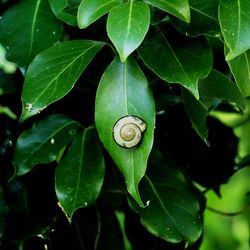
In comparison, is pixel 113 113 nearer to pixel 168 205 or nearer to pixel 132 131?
pixel 132 131

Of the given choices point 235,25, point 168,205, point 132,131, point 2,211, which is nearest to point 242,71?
point 235,25

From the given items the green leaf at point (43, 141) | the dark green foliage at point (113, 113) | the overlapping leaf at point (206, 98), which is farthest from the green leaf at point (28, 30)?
the overlapping leaf at point (206, 98)

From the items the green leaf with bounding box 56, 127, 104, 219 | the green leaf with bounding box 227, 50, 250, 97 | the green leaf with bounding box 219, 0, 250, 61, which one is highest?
the green leaf with bounding box 219, 0, 250, 61

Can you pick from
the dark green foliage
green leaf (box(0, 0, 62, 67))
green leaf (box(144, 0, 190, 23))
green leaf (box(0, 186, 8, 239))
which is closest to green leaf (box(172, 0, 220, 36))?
the dark green foliage

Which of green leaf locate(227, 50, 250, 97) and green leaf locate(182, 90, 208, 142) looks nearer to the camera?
green leaf locate(227, 50, 250, 97)

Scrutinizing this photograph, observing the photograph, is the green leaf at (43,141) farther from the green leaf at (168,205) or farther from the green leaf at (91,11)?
the green leaf at (91,11)

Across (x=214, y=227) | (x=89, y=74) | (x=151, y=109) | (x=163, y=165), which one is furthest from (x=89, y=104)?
(x=214, y=227)

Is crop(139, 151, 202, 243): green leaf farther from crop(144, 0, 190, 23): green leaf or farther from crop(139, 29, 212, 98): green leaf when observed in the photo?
crop(144, 0, 190, 23): green leaf

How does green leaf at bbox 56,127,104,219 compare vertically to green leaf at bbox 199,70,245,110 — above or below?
below
